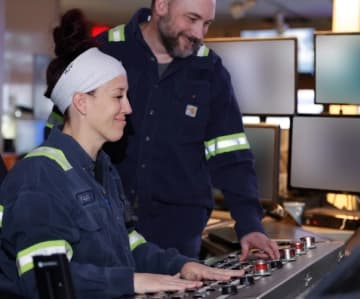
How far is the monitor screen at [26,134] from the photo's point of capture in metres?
8.19

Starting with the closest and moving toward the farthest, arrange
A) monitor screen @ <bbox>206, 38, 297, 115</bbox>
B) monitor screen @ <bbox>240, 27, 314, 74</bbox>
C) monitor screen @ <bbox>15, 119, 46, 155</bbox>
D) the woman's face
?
1. the woman's face
2. monitor screen @ <bbox>206, 38, 297, 115</bbox>
3. monitor screen @ <bbox>15, 119, 46, 155</bbox>
4. monitor screen @ <bbox>240, 27, 314, 74</bbox>

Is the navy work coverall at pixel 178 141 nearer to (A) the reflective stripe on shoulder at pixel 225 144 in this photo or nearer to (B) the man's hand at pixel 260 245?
(A) the reflective stripe on shoulder at pixel 225 144

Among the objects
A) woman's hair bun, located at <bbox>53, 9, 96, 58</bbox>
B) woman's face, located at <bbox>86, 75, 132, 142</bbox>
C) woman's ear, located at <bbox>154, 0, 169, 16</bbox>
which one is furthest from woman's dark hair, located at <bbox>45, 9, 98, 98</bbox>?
woman's ear, located at <bbox>154, 0, 169, 16</bbox>

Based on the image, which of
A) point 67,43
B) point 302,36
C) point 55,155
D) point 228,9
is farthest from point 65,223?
point 302,36

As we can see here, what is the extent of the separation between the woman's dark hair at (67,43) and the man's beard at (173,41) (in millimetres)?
379

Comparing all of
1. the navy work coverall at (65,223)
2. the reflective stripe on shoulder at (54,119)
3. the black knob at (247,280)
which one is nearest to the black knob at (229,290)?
the black knob at (247,280)

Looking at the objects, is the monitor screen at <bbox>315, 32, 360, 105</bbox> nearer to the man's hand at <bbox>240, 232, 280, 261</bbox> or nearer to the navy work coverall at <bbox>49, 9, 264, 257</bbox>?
the navy work coverall at <bbox>49, 9, 264, 257</bbox>

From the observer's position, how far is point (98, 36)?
2.57 m

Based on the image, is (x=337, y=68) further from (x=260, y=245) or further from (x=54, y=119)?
(x=54, y=119)

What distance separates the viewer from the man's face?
2.38m

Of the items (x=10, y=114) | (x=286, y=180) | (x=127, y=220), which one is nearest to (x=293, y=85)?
(x=286, y=180)

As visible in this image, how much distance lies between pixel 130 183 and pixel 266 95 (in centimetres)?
102

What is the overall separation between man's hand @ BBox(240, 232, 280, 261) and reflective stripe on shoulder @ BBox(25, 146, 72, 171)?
1.83ft

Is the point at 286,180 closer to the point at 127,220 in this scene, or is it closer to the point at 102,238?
the point at 127,220
